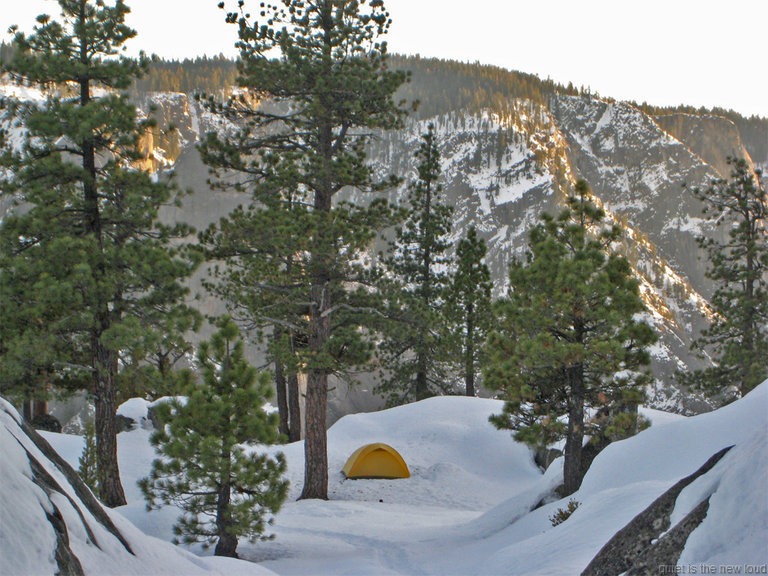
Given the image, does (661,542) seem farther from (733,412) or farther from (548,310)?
(548,310)

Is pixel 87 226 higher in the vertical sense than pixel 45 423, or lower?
higher

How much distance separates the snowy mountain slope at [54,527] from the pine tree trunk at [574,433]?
30.0 ft

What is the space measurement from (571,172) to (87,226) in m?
111

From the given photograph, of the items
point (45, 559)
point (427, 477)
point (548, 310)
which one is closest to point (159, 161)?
point (427, 477)

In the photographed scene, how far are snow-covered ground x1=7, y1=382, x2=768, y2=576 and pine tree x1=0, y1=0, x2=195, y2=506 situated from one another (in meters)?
3.34

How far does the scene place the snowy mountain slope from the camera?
3693mm

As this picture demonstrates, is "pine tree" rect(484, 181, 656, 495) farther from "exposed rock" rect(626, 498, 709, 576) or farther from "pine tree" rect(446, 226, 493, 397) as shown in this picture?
"pine tree" rect(446, 226, 493, 397)

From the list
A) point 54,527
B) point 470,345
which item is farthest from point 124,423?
point 54,527

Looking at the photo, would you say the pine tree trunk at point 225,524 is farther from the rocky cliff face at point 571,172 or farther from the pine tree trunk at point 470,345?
the rocky cliff face at point 571,172

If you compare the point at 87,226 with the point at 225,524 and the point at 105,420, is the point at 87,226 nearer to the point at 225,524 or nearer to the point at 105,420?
the point at 105,420

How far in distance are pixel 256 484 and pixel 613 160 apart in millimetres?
130844

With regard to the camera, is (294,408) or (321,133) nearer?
(321,133)

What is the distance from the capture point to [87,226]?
13.7 m

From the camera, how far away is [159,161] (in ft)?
297
